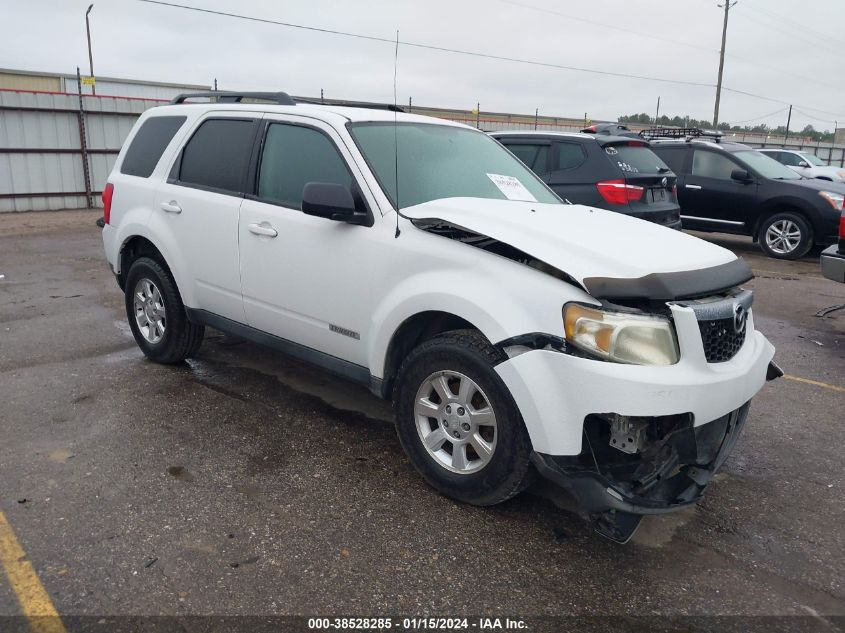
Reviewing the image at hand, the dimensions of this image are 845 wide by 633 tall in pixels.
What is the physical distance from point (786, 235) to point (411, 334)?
9.45 meters

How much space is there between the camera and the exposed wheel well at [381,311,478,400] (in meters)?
3.34

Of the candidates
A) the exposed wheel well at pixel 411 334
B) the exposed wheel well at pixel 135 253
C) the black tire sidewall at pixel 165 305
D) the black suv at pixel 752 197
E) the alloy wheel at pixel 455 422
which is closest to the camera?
the alloy wheel at pixel 455 422

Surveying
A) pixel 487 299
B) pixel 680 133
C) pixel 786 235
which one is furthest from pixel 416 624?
pixel 680 133

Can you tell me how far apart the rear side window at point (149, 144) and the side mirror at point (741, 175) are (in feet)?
30.0

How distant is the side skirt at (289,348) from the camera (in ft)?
12.3

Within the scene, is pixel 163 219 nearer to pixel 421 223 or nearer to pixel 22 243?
pixel 421 223

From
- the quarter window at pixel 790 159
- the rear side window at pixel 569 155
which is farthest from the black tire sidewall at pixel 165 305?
the quarter window at pixel 790 159

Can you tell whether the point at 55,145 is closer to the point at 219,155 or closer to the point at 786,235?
the point at 219,155

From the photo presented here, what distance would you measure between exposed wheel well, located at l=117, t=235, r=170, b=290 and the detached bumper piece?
3.37 meters

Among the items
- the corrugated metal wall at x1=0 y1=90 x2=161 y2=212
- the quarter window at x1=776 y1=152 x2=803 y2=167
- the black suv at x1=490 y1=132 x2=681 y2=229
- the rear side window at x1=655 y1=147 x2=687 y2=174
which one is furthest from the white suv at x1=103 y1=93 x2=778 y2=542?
the quarter window at x1=776 y1=152 x2=803 y2=167

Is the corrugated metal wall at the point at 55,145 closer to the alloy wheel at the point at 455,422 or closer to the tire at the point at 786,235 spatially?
the tire at the point at 786,235

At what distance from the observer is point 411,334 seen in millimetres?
3475

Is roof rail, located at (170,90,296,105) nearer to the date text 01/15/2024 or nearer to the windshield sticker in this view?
the windshield sticker

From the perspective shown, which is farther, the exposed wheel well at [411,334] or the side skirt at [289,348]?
the side skirt at [289,348]
